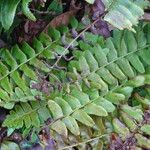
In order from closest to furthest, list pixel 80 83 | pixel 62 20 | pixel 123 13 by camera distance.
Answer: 1. pixel 123 13
2. pixel 80 83
3. pixel 62 20

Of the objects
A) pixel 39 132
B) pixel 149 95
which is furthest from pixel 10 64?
pixel 149 95

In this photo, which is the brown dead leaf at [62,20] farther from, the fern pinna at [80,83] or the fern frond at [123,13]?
the fern frond at [123,13]

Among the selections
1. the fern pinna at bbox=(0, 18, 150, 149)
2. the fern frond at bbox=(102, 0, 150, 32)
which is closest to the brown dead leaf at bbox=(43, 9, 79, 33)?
the fern pinna at bbox=(0, 18, 150, 149)

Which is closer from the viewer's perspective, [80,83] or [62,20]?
Answer: [80,83]

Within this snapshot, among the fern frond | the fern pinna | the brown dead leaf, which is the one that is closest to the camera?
the fern frond

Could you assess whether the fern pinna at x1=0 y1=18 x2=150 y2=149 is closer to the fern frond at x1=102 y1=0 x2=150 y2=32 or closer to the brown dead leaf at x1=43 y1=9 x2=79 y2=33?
the brown dead leaf at x1=43 y1=9 x2=79 y2=33

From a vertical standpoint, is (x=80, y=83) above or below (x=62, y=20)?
below

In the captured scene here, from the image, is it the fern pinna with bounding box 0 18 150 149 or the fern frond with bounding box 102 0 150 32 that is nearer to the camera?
the fern frond with bounding box 102 0 150 32

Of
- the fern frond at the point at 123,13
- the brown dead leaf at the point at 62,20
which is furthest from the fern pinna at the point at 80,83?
the fern frond at the point at 123,13

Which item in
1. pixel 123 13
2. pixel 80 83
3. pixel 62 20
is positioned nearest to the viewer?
pixel 123 13

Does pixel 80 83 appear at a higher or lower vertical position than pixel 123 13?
lower
